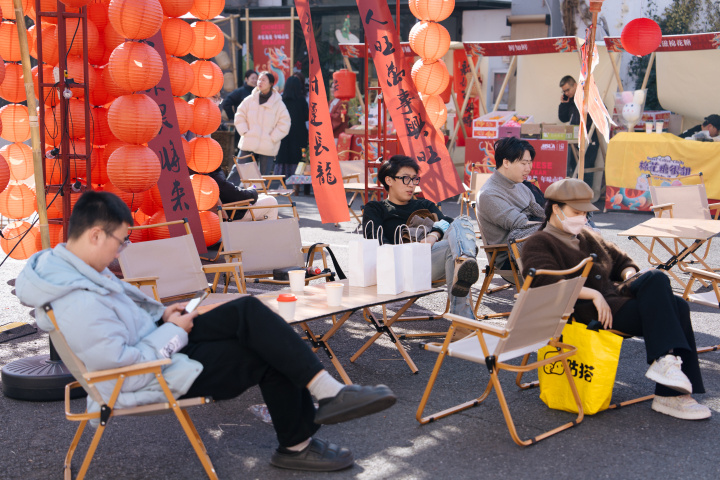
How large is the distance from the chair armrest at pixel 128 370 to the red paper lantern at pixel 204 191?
13.7 feet

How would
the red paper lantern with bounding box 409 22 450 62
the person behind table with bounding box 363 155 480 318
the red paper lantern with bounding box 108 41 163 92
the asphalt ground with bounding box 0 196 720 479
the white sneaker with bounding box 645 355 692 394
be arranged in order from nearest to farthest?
the asphalt ground with bounding box 0 196 720 479
the white sneaker with bounding box 645 355 692 394
the person behind table with bounding box 363 155 480 318
the red paper lantern with bounding box 108 41 163 92
the red paper lantern with bounding box 409 22 450 62

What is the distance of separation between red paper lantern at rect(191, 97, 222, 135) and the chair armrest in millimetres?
4481

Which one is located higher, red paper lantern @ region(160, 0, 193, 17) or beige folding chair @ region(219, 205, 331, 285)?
red paper lantern @ region(160, 0, 193, 17)

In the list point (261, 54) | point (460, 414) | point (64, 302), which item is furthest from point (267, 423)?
point (261, 54)

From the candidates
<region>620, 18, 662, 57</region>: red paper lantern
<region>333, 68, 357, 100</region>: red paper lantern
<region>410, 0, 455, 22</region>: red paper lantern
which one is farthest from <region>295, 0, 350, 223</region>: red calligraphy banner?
<region>333, 68, 357, 100</region>: red paper lantern

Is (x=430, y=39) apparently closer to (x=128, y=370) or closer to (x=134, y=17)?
(x=134, y=17)

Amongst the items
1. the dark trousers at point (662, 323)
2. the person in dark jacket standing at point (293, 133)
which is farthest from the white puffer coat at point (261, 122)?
the dark trousers at point (662, 323)

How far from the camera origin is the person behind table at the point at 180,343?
2.88m

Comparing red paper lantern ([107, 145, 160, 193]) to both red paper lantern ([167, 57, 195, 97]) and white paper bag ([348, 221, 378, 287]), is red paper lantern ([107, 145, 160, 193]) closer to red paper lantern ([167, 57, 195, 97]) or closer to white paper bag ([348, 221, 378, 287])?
red paper lantern ([167, 57, 195, 97])

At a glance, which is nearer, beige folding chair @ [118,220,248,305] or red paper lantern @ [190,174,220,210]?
beige folding chair @ [118,220,248,305]

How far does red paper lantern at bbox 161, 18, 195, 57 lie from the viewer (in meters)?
6.51

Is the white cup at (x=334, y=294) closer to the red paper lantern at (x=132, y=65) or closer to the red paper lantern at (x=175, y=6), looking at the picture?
the red paper lantern at (x=132, y=65)

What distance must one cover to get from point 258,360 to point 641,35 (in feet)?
28.2

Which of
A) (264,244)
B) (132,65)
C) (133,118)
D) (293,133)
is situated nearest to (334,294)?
(264,244)
